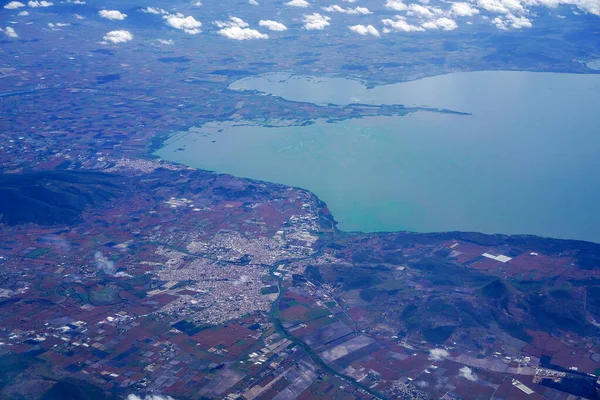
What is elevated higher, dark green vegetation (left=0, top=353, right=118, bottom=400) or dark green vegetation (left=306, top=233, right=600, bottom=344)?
dark green vegetation (left=306, top=233, right=600, bottom=344)

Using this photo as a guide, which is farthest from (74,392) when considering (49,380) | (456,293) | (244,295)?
(456,293)

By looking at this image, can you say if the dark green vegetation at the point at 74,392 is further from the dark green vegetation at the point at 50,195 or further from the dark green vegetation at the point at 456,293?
the dark green vegetation at the point at 50,195

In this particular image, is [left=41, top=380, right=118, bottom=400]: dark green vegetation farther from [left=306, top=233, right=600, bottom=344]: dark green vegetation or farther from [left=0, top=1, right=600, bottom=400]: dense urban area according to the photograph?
[left=306, top=233, right=600, bottom=344]: dark green vegetation

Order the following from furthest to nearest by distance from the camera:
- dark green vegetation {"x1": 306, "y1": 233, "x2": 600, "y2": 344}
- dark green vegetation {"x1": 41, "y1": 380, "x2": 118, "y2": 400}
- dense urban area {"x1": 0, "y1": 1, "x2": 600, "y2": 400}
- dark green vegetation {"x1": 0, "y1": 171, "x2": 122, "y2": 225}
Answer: dark green vegetation {"x1": 0, "y1": 171, "x2": 122, "y2": 225} < dark green vegetation {"x1": 306, "y1": 233, "x2": 600, "y2": 344} < dense urban area {"x1": 0, "y1": 1, "x2": 600, "y2": 400} < dark green vegetation {"x1": 41, "y1": 380, "x2": 118, "y2": 400}

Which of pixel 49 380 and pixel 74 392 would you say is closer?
pixel 74 392

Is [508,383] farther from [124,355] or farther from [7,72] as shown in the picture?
[7,72]

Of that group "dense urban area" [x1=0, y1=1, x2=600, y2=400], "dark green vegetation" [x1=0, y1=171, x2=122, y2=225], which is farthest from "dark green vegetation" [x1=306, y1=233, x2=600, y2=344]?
"dark green vegetation" [x1=0, y1=171, x2=122, y2=225]

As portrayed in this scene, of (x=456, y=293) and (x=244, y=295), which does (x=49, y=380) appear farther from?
(x=456, y=293)

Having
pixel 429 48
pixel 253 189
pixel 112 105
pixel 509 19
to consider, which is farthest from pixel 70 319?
pixel 509 19
